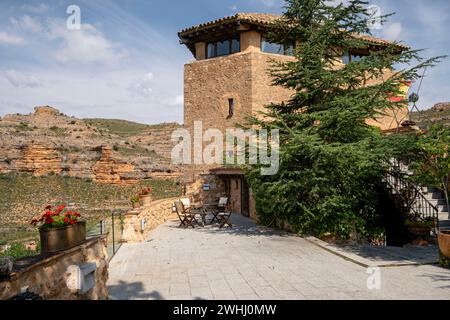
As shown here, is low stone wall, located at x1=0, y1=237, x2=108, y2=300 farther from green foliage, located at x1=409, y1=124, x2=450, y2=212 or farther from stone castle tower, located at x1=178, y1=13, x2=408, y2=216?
stone castle tower, located at x1=178, y1=13, x2=408, y2=216

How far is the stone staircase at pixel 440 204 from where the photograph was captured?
9.06 meters

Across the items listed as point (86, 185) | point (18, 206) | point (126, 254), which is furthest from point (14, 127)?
point (126, 254)

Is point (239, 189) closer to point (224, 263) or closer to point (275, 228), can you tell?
point (275, 228)

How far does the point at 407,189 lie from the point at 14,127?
52929 millimetres

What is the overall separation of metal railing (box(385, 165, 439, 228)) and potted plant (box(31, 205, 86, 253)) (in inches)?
353

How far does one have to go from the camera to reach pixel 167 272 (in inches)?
263

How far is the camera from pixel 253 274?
6375mm

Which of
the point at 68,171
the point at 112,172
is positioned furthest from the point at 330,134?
the point at 68,171

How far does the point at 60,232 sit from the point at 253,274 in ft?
12.2

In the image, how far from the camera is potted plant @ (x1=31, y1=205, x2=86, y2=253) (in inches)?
171

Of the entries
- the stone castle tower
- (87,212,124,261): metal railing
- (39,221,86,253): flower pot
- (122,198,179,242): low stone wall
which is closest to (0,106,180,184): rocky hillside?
the stone castle tower

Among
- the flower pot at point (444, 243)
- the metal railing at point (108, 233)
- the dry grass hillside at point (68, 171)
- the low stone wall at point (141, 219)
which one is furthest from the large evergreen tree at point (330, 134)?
the dry grass hillside at point (68, 171)

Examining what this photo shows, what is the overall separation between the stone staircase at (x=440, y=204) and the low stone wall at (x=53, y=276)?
920 centimetres
